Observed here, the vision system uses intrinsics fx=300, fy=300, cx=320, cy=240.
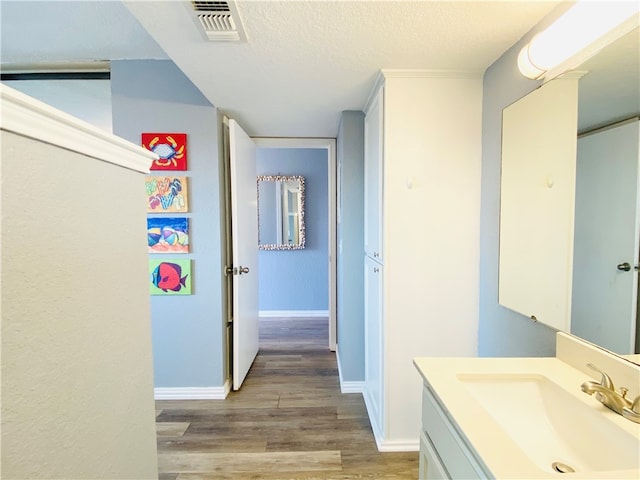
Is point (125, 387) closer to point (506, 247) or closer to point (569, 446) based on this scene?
point (569, 446)

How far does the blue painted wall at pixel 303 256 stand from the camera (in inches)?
162

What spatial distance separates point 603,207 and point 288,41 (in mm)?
1345

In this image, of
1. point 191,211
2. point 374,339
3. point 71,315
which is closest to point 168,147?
point 191,211

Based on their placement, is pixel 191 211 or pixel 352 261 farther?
pixel 352 261

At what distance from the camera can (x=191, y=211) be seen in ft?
7.20

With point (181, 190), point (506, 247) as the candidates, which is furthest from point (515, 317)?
point (181, 190)

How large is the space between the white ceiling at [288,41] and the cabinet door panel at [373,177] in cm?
17

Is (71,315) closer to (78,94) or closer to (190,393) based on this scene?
(190,393)

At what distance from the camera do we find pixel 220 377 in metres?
2.28

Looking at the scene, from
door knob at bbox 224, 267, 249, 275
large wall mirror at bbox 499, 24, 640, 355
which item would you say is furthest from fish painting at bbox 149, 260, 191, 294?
large wall mirror at bbox 499, 24, 640, 355

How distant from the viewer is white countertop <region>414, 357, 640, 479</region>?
62cm

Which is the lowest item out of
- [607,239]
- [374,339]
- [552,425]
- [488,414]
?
[374,339]

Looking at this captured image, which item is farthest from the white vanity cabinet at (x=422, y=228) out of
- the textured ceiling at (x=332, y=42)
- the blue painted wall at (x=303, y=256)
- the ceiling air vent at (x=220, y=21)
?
the blue painted wall at (x=303, y=256)

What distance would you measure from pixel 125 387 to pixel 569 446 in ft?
4.26
